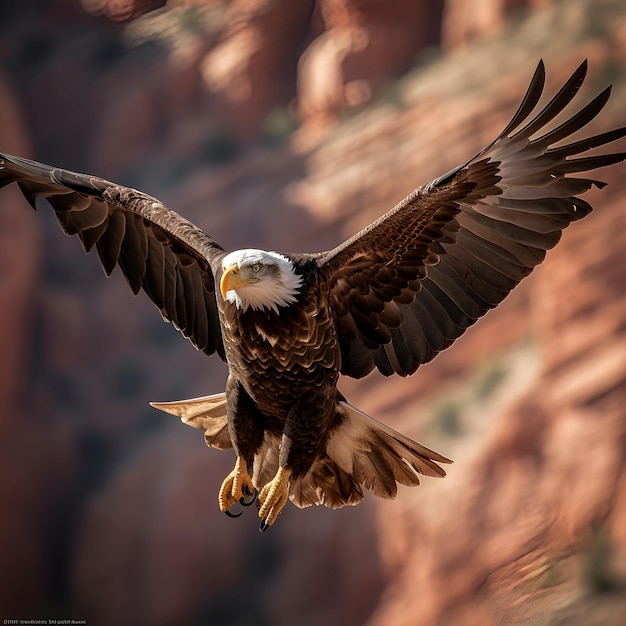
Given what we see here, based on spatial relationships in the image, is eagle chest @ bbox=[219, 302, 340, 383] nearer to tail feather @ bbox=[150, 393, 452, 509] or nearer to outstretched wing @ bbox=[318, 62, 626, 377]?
outstretched wing @ bbox=[318, 62, 626, 377]

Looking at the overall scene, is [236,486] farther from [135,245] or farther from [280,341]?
[135,245]

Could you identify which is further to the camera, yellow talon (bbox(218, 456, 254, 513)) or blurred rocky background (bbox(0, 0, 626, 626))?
blurred rocky background (bbox(0, 0, 626, 626))

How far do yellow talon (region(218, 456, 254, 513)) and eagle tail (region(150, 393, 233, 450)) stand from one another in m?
0.21

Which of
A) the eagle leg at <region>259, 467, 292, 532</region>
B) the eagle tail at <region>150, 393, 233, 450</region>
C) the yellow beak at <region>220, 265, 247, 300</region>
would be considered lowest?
the eagle leg at <region>259, 467, 292, 532</region>

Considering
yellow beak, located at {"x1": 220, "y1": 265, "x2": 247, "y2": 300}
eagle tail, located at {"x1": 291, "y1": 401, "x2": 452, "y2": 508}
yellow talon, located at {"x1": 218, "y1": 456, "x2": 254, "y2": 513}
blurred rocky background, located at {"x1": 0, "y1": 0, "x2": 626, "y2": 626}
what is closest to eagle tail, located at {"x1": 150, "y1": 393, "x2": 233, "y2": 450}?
yellow talon, located at {"x1": 218, "y1": 456, "x2": 254, "y2": 513}

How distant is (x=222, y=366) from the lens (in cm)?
1388

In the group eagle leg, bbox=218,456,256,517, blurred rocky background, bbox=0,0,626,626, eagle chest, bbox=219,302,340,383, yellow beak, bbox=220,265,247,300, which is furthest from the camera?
blurred rocky background, bbox=0,0,626,626

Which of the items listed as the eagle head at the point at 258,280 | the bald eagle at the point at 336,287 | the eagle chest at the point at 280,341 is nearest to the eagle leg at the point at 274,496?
the bald eagle at the point at 336,287

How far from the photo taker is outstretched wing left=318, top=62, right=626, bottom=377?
3.34 m

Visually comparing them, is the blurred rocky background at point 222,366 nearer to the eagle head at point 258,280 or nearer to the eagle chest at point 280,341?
the eagle chest at point 280,341

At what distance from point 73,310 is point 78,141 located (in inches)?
117

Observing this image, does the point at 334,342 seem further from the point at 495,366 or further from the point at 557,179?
the point at 495,366

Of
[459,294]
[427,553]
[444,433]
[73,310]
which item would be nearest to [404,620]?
[427,553]

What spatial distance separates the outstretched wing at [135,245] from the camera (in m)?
3.83
